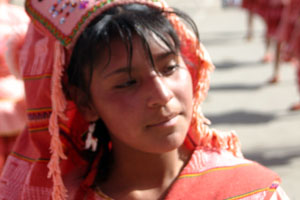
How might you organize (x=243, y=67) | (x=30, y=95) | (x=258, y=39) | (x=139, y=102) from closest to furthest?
(x=139, y=102), (x=30, y=95), (x=243, y=67), (x=258, y=39)

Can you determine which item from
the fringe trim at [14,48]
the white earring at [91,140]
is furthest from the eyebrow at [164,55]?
the fringe trim at [14,48]

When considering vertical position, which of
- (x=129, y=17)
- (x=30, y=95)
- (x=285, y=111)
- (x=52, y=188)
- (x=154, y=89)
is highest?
(x=129, y=17)

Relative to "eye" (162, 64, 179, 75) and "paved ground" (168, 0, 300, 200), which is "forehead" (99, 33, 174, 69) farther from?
"paved ground" (168, 0, 300, 200)

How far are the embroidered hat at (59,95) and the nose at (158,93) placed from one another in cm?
29

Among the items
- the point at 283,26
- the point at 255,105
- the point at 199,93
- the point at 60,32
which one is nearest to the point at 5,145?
the point at 60,32

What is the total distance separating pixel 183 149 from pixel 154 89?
0.37m

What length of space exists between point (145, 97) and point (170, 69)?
160mm

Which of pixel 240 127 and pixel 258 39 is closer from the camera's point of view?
pixel 240 127

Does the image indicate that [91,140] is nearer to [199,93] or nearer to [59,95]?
[59,95]

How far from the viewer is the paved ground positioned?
356 cm

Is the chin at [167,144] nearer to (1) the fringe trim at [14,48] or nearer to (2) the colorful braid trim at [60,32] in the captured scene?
(2) the colorful braid trim at [60,32]

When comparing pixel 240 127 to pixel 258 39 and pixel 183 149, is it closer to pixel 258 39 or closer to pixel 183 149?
pixel 183 149

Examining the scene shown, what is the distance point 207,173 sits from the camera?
1.53m

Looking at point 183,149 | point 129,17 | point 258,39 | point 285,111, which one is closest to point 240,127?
point 285,111
